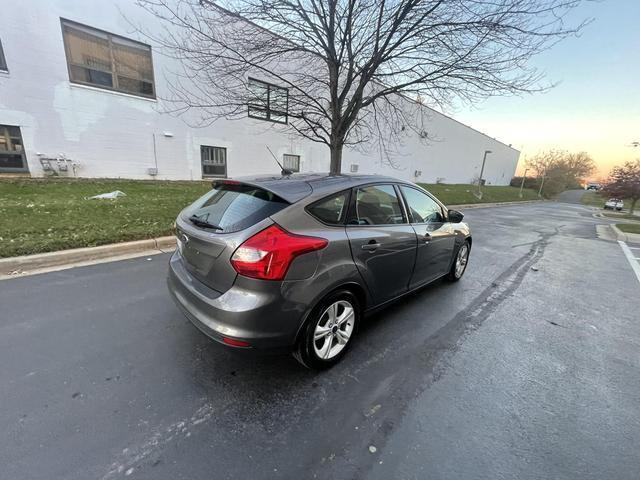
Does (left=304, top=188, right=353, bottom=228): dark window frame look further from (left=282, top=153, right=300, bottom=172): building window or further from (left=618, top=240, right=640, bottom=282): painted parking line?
(left=282, top=153, right=300, bottom=172): building window

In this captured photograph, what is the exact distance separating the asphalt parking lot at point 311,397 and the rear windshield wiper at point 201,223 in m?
1.11

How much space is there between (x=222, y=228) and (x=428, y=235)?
2388 mm

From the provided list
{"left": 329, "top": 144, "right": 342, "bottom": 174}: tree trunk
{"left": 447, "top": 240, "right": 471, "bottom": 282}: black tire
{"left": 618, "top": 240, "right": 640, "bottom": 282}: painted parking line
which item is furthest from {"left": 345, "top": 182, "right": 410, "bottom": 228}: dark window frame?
{"left": 618, "top": 240, "right": 640, "bottom": 282}: painted parking line

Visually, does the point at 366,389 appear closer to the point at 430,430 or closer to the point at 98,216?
the point at 430,430

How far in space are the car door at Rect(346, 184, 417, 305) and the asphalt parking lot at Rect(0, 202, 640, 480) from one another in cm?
59

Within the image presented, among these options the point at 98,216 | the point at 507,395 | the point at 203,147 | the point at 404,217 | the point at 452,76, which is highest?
the point at 452,76

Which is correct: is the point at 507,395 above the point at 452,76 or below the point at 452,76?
below

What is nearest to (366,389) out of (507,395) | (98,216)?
(507,395)

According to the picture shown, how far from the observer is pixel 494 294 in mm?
4352

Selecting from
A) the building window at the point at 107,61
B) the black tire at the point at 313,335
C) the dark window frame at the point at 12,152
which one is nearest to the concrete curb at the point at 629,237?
the black tire at the point at 313,335

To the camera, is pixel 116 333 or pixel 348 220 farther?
pixel 116 333

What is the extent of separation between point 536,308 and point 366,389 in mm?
3119

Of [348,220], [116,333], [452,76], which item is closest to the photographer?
[348,220]

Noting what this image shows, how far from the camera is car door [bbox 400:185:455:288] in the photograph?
3.37 metres
